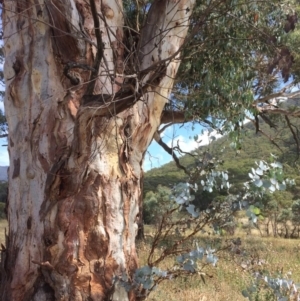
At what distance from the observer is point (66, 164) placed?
7.98 ft

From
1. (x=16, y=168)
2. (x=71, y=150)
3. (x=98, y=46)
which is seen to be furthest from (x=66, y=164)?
(x=98, y=46)

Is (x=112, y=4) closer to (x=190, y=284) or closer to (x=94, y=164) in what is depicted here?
(x=94, y=164)

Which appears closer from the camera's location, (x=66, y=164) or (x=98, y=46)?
(x=98, y=46)

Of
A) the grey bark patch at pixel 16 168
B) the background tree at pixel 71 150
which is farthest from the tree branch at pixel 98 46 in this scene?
the grey bark patch at pixel 16 168

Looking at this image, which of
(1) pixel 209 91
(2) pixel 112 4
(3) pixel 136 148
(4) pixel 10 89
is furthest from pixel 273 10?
(4) pixel 10 89

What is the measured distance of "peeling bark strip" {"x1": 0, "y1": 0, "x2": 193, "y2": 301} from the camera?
2.41 meters

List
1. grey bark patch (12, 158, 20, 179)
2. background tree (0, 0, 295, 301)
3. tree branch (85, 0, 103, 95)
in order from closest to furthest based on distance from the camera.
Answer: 1. tree branch (85, 0, 103, 95)
2. background tree (0, 0, 295, 301)
3. grey bark patch (12, 158, 20, 179)

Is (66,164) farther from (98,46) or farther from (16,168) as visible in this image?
(98,46)

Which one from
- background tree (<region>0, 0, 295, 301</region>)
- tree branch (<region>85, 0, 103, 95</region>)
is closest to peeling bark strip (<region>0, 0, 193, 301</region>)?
background tree (<region>0, 0, 295, 301</region>)

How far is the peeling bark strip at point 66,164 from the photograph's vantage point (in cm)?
241

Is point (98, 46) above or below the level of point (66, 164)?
above

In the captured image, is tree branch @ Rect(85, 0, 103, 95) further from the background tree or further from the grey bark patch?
the grey bark patch

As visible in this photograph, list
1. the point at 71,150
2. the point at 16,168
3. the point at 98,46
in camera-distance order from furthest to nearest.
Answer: the point at 16,168, the point at 71,150, the point at 98,46

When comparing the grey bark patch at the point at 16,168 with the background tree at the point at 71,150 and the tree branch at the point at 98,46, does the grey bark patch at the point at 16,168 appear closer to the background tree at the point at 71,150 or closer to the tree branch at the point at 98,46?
the background tree at the point at 71,150
